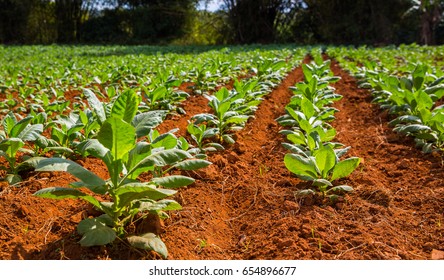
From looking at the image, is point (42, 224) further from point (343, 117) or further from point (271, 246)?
point (343, 117)

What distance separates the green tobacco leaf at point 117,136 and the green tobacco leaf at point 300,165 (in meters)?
1.05

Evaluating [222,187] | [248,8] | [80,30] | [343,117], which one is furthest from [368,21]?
[222,187]

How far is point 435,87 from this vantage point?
4695mm

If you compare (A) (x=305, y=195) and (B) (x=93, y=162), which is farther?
(B) (x=93, y=162)

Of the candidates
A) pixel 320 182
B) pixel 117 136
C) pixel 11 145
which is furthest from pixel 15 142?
pixel 320 182

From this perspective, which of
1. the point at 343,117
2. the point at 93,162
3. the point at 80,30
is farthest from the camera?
the point at 80,30

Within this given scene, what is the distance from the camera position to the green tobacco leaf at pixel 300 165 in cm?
270

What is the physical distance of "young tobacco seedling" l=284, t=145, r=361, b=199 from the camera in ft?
8.73

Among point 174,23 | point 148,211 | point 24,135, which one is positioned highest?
point 174,23

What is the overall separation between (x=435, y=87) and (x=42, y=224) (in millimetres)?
4106

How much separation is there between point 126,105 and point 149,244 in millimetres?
681

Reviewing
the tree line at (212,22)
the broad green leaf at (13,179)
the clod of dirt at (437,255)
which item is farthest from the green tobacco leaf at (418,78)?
the tree line at (212,22)

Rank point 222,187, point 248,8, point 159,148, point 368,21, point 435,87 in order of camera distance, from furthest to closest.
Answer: point 248,8
point 368,21
point 435,87
point 222,187
point 159,148

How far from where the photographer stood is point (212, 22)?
38.4 m
